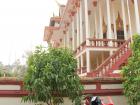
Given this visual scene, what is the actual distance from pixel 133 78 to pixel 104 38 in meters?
14.0

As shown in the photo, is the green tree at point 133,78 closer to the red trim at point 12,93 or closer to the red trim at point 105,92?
the red trim at point 105,92

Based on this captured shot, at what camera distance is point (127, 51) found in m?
17.6

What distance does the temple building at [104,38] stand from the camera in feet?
39.5

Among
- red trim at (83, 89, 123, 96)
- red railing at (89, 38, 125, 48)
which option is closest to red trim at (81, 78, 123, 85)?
red trim at (83, 89, 123, 96)

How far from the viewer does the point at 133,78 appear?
36.3 feet

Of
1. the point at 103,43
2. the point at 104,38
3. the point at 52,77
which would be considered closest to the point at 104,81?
the point at 52,77

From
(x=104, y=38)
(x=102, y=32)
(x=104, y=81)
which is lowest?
(x=104, y=81)

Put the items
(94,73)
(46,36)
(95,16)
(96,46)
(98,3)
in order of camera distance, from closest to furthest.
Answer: (94,73)
(96,46)
(98,3)
(95,16)
(46,36)

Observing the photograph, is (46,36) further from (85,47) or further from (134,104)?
(134,104)

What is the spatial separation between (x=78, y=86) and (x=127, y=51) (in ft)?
25.8

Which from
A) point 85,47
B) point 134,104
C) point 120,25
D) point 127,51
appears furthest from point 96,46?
point 134,104

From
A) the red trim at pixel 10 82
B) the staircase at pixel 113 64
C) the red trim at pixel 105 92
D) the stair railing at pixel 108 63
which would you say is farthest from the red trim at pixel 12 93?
the stair railing at pixel 108 63

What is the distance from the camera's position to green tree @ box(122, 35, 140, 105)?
1078 centimetres

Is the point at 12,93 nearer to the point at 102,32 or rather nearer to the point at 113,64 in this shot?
the point at 113,64
